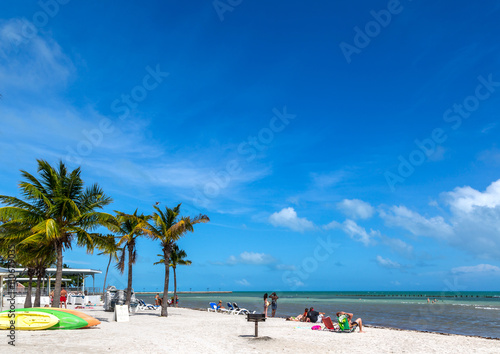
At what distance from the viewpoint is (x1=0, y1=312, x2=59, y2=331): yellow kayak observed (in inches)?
546

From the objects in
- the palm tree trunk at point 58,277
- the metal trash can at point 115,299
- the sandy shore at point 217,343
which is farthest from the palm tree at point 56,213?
the metal trash can at point 115,299

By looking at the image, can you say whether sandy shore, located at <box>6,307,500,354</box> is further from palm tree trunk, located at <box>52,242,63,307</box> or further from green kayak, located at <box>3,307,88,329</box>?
palm tree trunk, located at <box>52,242,63,307</box>

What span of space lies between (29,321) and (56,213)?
4.91m

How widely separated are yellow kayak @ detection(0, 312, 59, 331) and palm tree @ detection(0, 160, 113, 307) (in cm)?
274

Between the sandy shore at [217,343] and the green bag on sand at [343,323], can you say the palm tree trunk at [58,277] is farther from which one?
the green bag on sand at [343,323]

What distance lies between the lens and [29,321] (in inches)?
555

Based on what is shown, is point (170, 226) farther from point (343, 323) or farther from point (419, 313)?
point (419, 313)

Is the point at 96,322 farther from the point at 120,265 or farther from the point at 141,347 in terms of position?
the point at 120,265

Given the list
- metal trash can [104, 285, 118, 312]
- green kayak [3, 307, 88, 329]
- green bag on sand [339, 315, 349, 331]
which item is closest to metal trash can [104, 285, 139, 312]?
metal trash can [104, 285, 118, 312]

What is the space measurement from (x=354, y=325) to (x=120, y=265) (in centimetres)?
1523

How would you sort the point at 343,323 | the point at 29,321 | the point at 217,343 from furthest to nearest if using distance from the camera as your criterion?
1. the point at 343,323
2. the point at 29,321
3. the point at 217,343

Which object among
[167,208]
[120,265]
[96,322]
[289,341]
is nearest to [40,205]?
[96,322]

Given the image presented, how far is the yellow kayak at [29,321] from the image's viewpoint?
1388 centimetres

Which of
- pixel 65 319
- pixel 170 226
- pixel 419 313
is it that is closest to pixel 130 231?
pixel 170 226
